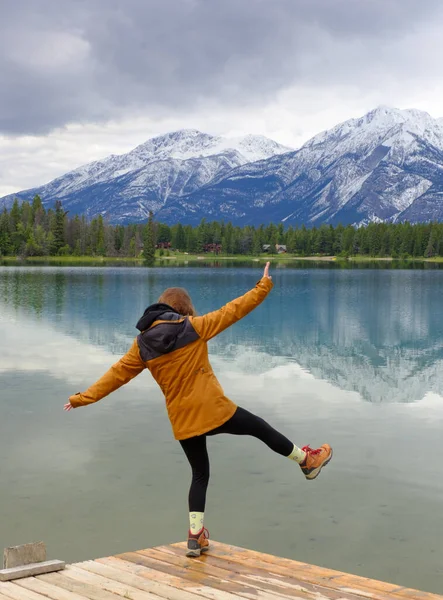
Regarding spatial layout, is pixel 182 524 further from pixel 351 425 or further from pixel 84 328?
pixel 84 328

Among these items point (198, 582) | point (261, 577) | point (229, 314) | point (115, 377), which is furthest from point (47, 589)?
point (229, 314)

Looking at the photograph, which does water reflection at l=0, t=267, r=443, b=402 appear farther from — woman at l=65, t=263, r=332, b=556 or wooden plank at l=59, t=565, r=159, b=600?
wooden plank at l=59, t=565, r=159, b=600

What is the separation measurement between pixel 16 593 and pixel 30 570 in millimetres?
590

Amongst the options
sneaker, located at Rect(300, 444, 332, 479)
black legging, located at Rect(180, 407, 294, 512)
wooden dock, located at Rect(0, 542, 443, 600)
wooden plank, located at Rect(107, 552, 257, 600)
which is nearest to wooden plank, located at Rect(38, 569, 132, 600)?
wooden dock, located at Rect(0, 542, 443, 600)

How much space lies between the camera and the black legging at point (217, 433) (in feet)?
26.5

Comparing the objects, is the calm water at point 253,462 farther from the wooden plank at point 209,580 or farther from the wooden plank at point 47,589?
the wooden plank at point 47,589

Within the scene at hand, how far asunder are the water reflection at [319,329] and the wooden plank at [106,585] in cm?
1487

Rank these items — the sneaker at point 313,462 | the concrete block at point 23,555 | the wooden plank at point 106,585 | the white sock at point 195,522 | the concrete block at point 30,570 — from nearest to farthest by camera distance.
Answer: the wooden plank at point 106,585, the concrete block at point 30,570, the concrete block at point 23,555, the white sock at point 195,522, the sneaker at point 313,462

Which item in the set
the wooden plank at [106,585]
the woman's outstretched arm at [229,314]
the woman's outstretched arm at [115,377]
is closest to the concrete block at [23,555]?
the wooden plank at [106,585]

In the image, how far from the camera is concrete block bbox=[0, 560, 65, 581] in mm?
7406

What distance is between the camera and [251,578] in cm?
762

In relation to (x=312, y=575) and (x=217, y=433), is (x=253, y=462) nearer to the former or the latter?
(x=312, y=575)

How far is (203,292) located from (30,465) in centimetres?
5492

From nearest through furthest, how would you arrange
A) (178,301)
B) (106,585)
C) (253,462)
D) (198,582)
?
(106,585), (198,582), (178,301), (253,462)
